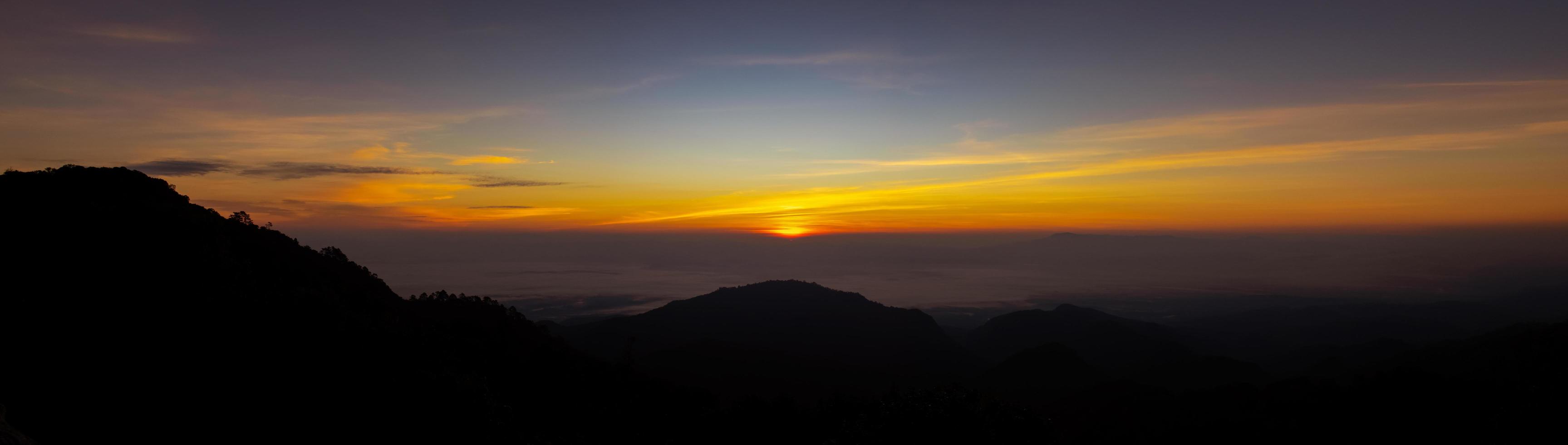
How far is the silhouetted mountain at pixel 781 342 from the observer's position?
95.3 m

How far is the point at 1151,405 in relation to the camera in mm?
75312

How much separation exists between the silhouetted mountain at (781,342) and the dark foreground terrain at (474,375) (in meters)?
0.95

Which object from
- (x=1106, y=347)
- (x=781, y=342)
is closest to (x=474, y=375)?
(x=781, y=342)

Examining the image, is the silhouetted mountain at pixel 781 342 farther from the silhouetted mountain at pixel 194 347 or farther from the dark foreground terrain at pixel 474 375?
the silhouetted mountain at pixel 194 347

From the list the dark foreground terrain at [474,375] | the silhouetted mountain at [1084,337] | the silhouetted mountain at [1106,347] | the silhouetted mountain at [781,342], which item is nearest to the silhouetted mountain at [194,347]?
the dark foreground terrain at [474,375]

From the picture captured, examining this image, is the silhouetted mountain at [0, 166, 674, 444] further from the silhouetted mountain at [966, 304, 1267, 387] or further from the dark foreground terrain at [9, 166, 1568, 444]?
the silhouetted mountain at [966, 304, 1267, 387]

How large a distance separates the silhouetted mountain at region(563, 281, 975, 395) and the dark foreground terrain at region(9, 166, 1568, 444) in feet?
3.12

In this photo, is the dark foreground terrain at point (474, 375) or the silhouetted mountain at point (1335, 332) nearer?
the dark foreground terrain at point (474, 375)

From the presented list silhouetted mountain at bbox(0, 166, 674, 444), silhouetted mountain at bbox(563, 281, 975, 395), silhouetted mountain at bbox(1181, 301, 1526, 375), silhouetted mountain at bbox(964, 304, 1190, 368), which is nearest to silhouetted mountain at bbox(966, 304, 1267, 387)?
silhouetted mountain at bbox(964, 304, 1190, 368)

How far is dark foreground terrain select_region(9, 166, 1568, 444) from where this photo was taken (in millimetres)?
31438

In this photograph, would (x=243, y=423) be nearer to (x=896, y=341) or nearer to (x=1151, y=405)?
Answer: (x=1151, y=405)

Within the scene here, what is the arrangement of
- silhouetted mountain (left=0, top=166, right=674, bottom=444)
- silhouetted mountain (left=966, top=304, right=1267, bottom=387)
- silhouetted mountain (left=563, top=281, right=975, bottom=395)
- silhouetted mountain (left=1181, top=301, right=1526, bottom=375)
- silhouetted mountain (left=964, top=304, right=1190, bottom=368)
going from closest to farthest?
silhouetted mountain (left=0, top=166, right=674, bottom=444)
silhouetted mountain (left=563, top=281, right=975, bottom=395)
silhouetted mountain (left=966, top=304, right=1267, bottom=387)
silhouetted mountain (left=1181, top=301, right=1526, bottom=375)
silhouetted mountain (left=964, top=304, right=1190, bottom=368)

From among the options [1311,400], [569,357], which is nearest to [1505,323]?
[1311,400]

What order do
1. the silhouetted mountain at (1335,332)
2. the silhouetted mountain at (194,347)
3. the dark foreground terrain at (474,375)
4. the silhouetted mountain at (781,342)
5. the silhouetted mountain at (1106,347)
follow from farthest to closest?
the silhouetted mountain at (1335,332) < the silhouetted mountain at (1106,347) < the silhouetted mountain at (781,342) < the dark foreground terrain at (474,375) < the silhouetted mountain at (194,347)
